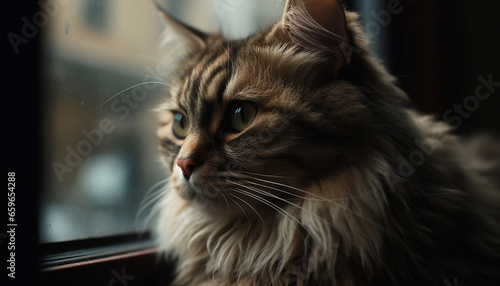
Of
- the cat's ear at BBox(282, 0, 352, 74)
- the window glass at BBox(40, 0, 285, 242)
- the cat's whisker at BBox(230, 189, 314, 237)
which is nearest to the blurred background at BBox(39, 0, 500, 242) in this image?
the window glass at BBox(40, 0, 285, 242)

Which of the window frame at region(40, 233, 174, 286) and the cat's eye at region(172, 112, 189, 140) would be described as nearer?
the window frame at region(40, 233, 174, 286)

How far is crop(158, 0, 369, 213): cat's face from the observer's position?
92 cm

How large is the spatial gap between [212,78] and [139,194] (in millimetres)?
556

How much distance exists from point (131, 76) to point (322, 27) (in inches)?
26.8

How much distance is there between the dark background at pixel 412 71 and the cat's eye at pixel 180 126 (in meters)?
0.41

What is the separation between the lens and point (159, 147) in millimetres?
1276

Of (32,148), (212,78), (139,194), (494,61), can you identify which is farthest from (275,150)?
(494,61)

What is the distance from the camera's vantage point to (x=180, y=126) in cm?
120

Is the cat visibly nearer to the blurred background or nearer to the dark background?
the blurred background

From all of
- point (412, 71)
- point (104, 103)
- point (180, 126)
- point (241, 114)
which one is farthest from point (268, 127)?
point (412, 71)

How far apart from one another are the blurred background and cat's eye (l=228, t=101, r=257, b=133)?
0.34 meters

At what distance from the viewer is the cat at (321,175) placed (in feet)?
2.93

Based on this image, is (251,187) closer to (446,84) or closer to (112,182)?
(112,182)

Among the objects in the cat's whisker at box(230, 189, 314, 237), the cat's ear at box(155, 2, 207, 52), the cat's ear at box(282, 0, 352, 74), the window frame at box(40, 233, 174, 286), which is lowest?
the window frame at box(40, 233, 174, 286)
